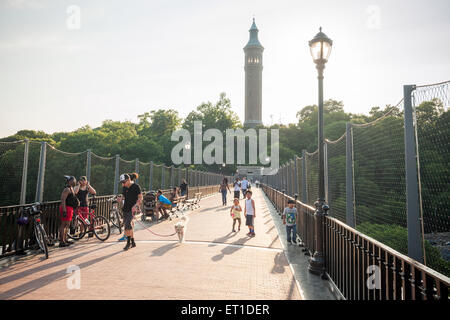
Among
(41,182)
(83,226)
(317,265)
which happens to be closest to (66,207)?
(41,182)

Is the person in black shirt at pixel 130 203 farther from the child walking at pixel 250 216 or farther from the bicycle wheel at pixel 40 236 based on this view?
the child walking at pixel 250 216

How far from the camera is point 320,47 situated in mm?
6602

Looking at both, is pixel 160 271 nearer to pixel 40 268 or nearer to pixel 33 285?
pixel 33 285

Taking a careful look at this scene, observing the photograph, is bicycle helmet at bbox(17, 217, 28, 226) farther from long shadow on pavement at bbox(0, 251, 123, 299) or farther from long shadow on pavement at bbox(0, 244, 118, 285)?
long shadow on pavement at bbox(0, 251, 123, 299)

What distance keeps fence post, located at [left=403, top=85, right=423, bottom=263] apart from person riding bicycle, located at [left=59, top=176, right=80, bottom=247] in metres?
7.75

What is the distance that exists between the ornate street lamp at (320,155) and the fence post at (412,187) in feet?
8.38

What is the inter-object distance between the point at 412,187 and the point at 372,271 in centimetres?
105

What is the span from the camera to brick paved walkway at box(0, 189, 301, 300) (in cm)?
476

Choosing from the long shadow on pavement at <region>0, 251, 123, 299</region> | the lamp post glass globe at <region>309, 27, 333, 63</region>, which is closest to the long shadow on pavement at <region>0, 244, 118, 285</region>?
the long shadow on pavement at <region>0, 251, 123, 299</region>

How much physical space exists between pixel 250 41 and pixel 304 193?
119m

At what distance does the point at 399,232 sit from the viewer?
1147 centimetres
